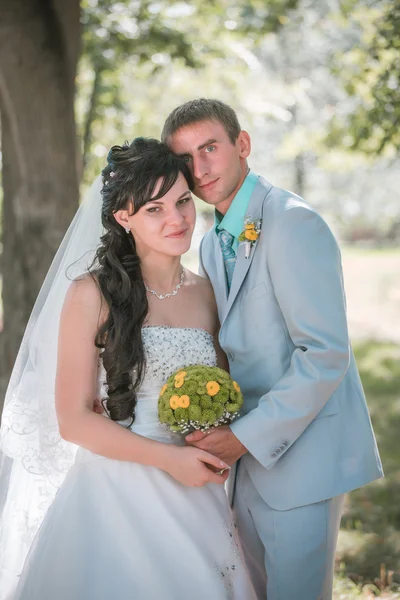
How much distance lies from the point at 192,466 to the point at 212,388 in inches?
14.7

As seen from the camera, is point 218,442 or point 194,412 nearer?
point 194,412

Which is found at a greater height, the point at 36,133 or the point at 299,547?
the point at 36,133

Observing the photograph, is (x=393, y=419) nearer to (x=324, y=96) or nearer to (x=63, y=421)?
(x=63, y=421)

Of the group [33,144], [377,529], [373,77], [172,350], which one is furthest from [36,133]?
[377,529]

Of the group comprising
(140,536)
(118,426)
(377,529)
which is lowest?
(377,529)

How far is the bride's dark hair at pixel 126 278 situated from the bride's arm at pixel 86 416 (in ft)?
0.33

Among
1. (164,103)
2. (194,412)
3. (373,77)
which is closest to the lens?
(194,412)

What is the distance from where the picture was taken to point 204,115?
3.39 m

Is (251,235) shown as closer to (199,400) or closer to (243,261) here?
(243,261)

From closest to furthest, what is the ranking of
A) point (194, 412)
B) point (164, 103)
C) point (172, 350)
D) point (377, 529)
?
point (194, 412)
point (172, 350)
point (377, 529)
point (164, 103)

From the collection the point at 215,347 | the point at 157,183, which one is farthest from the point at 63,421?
the point at 157,183

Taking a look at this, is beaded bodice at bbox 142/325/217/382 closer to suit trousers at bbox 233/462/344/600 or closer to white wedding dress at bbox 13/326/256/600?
white wedding dress at bbox 13/326/256/600

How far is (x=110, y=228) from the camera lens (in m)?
3.60

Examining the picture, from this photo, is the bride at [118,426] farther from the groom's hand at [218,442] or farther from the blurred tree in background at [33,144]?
the blurred tree in background at [33,144]
